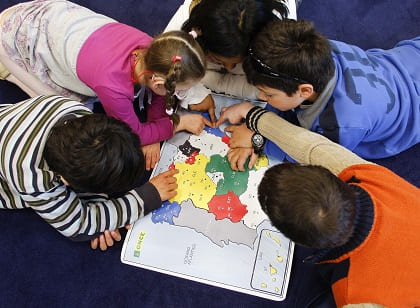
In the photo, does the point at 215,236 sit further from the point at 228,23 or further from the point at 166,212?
the point at 228,23

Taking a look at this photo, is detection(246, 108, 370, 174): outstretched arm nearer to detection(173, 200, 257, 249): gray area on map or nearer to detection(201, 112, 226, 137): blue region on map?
detection(201, 112, 226, 137): blue region on map

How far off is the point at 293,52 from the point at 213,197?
0.42 metres

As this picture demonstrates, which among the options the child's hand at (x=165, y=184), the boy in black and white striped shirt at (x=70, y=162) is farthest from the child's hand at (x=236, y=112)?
the boy in black and white striped shirt at (x=70, y=162)

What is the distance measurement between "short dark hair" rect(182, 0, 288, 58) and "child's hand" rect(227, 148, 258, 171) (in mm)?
272

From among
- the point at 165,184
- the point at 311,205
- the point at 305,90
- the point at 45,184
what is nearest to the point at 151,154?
the point at 165,184

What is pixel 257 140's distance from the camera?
1.01 metres

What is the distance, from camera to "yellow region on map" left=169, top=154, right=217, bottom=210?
99 cm

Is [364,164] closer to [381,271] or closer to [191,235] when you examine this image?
[381,271]

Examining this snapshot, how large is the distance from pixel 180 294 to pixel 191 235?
16cm

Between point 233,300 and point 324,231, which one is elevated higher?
point 324,231

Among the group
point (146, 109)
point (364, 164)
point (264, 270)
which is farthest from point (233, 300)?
point (146, 109)

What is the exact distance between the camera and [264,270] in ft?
3.02

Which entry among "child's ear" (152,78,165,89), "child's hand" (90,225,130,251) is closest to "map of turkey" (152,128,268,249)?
"child's hand" (90,225,130,251)

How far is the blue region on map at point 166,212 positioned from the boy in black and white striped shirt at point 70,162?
53 millimetres
